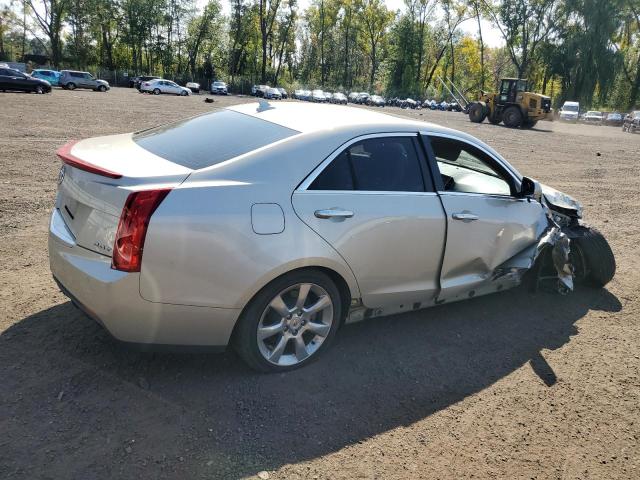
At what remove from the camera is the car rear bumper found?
9.16 ft

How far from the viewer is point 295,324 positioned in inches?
130

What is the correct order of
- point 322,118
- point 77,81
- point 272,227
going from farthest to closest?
point 77,81
point 322,118
point 272,227

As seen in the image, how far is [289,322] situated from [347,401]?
59 centimetres

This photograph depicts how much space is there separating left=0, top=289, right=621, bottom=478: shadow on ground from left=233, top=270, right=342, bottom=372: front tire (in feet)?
0.40

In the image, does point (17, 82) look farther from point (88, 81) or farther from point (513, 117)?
point (513, 117)

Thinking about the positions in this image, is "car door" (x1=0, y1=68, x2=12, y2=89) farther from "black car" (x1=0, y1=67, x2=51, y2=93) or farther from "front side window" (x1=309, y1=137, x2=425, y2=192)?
"front side window" (x1=309, y1=137, x2=425, y2=192)

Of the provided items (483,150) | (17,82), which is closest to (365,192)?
(483,150)

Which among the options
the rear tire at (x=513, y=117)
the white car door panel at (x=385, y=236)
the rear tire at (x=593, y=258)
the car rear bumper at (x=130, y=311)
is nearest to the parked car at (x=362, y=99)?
the rear tire at (x=513, y=117)

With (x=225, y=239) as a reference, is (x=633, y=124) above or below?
above

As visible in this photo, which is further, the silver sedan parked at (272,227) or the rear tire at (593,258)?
the rear tire at (593,258)

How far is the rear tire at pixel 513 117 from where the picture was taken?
31197 mm

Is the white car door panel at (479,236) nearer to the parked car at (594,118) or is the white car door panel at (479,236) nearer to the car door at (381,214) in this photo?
the car door at (381,214)

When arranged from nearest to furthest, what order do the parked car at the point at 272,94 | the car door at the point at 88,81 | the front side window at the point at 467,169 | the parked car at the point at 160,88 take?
1. the front side window at the point at 467,169
2. the car door at the point at 88,81
3. the parked car at the point at 160,88
4. the parked car at the point at 272,94

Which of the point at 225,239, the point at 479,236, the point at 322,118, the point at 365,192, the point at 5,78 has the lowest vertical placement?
the point at 479,236
